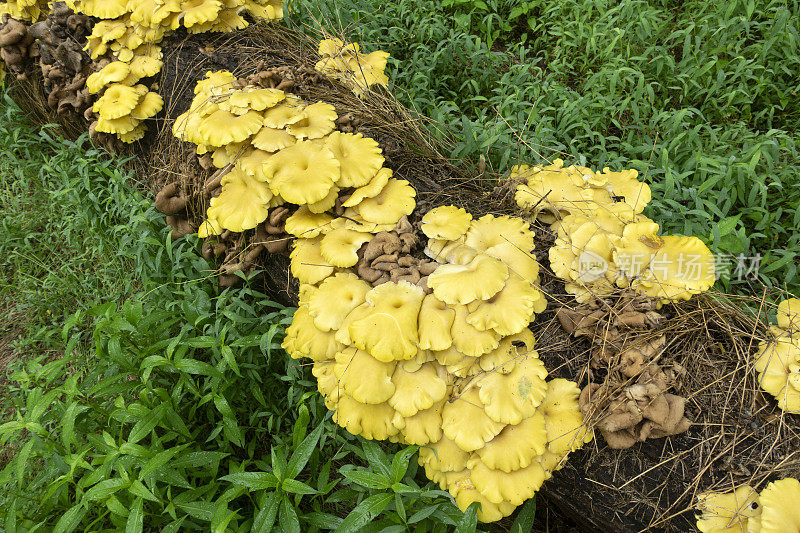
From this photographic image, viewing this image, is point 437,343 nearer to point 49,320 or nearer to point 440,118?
point 440,118

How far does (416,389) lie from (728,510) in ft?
4.66

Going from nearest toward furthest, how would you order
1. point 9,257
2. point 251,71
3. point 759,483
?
point 759,483, point 251,71, point 9,257

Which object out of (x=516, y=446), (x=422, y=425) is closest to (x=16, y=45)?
(x=422, y=425)

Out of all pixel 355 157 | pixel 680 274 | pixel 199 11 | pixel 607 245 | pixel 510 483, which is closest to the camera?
pixel 510 483

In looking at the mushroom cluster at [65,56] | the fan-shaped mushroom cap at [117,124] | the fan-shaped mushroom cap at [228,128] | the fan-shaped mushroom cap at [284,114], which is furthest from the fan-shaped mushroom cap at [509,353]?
the mushroom cluster at [65,56]

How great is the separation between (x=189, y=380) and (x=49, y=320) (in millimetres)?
2376

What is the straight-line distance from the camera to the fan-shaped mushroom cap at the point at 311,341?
262 centimetres

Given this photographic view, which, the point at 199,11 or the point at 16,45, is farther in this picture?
the point at 16,45

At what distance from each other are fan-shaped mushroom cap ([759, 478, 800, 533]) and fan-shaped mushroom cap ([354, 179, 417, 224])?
214 centimetres

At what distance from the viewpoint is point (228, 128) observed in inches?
124

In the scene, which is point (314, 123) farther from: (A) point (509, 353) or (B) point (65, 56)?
(B) point (65, 56)

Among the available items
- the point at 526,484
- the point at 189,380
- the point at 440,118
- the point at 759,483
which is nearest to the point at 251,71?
the point at 440,118

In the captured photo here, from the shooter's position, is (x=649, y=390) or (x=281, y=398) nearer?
(x=649, y=390)

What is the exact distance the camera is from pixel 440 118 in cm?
431
